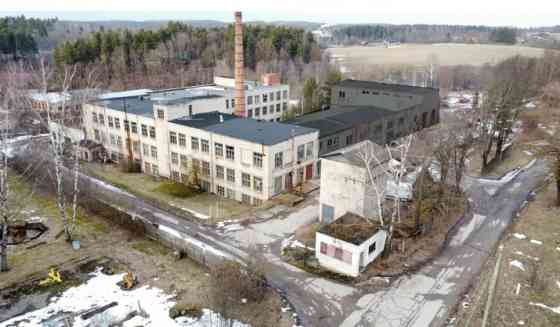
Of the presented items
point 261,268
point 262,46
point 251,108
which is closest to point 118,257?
point 261,268

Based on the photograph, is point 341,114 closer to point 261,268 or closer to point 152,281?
point 261,268

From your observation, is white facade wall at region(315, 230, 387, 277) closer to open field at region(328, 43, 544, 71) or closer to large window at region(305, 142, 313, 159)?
large window at region(305, 142, 313, 159)

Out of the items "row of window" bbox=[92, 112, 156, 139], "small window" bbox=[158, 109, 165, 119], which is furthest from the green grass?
"small window" bbox=[158, 109, 165, 119]

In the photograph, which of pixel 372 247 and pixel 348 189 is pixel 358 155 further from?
pixel 372 247

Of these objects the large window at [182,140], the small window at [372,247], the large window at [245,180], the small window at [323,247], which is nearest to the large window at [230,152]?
the large window at [245,180]

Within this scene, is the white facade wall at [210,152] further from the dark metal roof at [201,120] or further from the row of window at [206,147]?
the dark metal roof at [201,120]

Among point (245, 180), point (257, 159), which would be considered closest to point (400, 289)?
point (257, 159)
